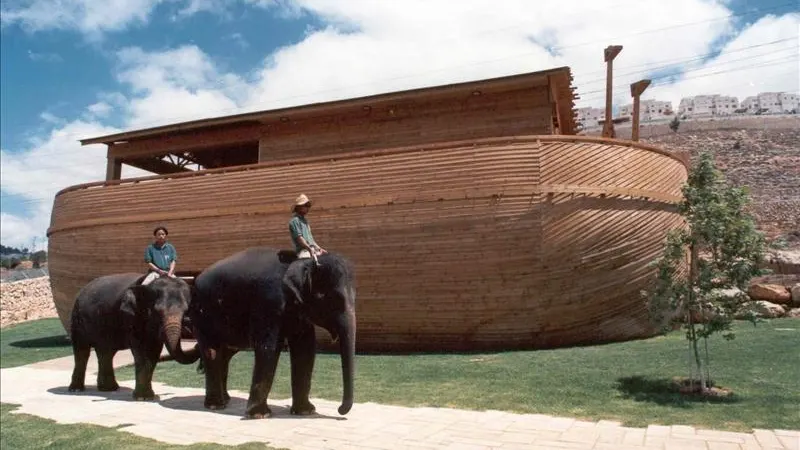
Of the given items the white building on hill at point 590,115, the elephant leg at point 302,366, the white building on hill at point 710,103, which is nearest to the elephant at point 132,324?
the elephant leg at point 302,366

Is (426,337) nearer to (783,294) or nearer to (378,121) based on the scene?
(378,121)

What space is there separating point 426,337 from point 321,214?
3.59 meters

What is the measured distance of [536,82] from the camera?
13.4 m

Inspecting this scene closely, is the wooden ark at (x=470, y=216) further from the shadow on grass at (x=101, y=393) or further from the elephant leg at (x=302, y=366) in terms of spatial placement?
the elephant leg at (x=302, y=366)

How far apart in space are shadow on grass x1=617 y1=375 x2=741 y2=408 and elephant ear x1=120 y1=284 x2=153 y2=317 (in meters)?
6.41

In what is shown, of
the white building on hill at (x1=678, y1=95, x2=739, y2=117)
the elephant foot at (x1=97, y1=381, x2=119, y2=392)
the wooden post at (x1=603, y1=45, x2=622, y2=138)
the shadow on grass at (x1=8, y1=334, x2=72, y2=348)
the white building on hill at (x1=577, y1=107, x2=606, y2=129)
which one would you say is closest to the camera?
the elephant foot at (x1=97, y1=381, x2=119, y2=392)

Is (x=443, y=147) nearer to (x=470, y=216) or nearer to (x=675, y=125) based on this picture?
(x=470, y=216)

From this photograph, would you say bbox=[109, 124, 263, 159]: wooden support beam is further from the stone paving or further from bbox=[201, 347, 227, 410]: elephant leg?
bbox=[201, 347, 227, 410]: elephant leg

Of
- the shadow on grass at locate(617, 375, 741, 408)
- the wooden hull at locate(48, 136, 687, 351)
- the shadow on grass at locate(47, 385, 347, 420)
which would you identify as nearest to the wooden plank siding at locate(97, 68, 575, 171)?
the wooden hull at locate(48, 136, 687, 351)

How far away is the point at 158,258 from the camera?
8.11 metres

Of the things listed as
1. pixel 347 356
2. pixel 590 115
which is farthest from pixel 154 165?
pixel 590 115

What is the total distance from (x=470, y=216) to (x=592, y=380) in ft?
14.5

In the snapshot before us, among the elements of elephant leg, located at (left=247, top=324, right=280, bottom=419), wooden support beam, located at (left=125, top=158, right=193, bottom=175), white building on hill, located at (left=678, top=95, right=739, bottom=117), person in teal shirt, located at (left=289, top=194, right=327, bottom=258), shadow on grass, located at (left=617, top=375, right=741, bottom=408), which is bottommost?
shadow on grass, located at (left=617, top=375, right=741, bottom=408)

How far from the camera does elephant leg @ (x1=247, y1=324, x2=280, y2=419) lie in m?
6.14
